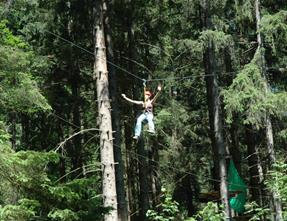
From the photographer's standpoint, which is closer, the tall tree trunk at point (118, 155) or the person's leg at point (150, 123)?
the person's leg at point (150, 123)

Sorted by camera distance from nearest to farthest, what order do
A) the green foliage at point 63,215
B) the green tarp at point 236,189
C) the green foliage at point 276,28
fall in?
the green foliage at point 63,215 → the green foliage at point 276,28 → the green tarp at point 236,189

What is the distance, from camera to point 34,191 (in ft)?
21.9

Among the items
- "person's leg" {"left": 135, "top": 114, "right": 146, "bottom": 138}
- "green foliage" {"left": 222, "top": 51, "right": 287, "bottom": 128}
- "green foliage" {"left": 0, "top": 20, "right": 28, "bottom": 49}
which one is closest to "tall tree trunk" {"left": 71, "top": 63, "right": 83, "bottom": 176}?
"green foliage" {"left": 0, "top": 20, "right": 28, "bottom": 49}

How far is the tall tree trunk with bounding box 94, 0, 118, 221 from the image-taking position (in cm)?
977

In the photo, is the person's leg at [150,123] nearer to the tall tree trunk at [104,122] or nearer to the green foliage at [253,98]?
the tall tree trunk at [104,122]

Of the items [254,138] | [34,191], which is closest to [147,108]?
[34,191]

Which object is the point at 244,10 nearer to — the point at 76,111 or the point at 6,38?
the point at 76,111

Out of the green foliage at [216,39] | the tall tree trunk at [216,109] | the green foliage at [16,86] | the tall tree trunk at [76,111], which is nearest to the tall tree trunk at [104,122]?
the green foliage at [16,86]

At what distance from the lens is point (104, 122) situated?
33.0 feet

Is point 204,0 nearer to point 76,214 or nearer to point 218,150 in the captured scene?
point 218,150

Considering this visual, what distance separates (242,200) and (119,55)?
22.9 ft

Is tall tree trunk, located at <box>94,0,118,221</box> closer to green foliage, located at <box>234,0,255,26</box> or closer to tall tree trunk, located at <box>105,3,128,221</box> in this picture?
tall tree trunk, located at <box>105,3,128,221</box>

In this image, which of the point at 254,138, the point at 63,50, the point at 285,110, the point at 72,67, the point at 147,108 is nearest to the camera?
the point at 147,108

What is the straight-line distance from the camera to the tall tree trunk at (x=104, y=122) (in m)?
9.77
